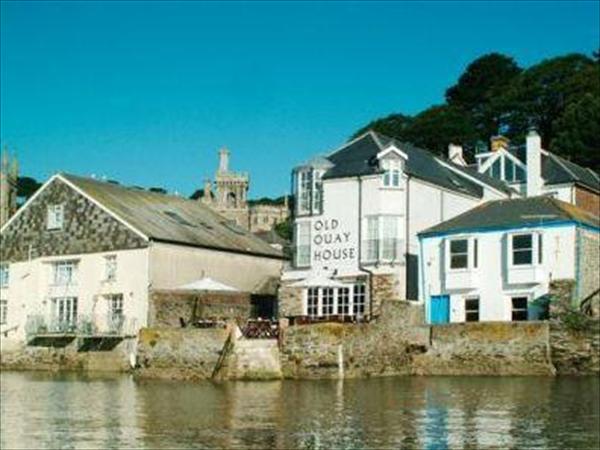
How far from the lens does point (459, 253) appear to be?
42062mm

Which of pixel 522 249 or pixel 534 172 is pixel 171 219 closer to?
pixel 534 172

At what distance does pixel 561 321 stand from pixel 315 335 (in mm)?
8388

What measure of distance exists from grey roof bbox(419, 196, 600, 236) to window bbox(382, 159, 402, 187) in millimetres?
2972

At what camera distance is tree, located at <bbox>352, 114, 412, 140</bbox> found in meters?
82.9

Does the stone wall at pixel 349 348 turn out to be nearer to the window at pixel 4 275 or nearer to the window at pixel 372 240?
the window at pixel 372 240

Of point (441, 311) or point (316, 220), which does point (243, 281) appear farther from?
point (441, 311)

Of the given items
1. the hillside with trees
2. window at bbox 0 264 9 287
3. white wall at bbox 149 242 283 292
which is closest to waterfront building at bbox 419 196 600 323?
white wall at bbox 149 242 283 292

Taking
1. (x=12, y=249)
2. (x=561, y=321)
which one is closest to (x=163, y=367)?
(x=561, y=321)

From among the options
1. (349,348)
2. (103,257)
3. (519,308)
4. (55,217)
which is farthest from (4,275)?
(519,308)

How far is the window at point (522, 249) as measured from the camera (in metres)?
40.2

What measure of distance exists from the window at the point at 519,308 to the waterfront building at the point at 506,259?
1.5 inches

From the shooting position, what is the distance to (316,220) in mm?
46594

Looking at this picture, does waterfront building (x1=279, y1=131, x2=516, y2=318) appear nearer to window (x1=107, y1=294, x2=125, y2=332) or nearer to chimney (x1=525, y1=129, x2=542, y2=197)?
chimney (x1=525, y1=129, x2=542, y2=197)

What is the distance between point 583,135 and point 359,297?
27.7 m
